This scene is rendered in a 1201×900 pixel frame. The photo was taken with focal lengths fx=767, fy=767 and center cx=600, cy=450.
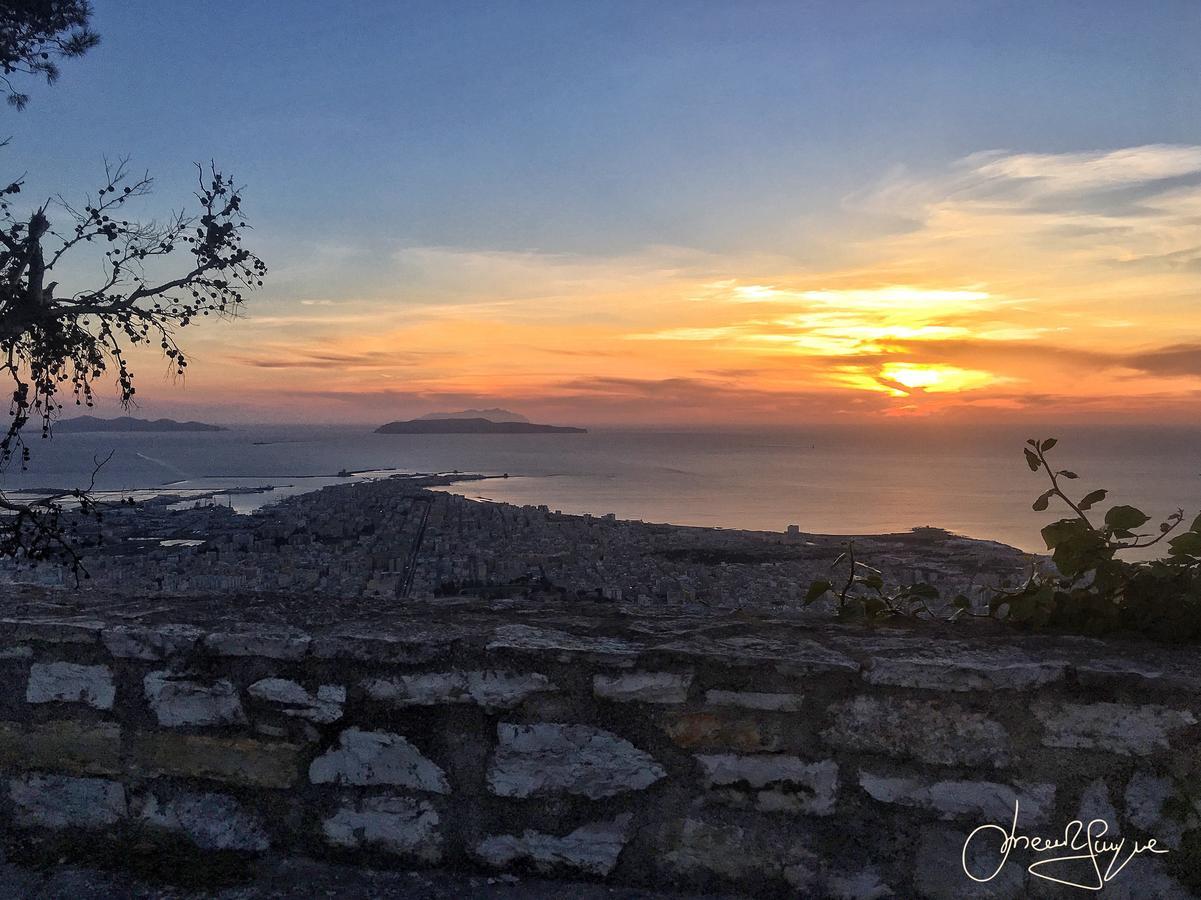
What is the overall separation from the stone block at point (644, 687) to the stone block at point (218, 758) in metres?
0.87

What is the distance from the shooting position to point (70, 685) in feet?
7.16

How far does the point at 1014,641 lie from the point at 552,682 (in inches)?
49.9

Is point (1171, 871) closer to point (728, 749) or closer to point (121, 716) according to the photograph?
point (728, 749)

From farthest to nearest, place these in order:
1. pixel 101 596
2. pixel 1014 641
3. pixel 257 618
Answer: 1. pixel 101 596
2. pixel 257 618
3. pixel 1014 641

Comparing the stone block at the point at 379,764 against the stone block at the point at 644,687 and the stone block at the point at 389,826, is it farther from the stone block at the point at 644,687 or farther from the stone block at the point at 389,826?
the stone block at the point at 644,687

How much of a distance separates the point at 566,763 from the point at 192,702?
1.06 meters

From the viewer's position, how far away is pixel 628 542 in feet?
60.7

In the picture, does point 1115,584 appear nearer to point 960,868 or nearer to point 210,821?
point 960,868

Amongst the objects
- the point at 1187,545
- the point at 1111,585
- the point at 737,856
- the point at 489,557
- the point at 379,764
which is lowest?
the point at 489,557

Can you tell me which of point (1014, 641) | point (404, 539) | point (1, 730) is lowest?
point (404, 539)

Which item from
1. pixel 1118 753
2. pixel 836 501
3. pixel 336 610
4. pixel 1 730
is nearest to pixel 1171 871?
pixel 1118 753
